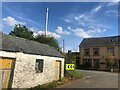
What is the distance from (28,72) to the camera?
1506cm

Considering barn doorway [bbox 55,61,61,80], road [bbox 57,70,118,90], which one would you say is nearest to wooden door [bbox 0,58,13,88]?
road [bbox 57,70,118,90]

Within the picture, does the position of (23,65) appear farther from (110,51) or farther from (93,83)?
(110,51)

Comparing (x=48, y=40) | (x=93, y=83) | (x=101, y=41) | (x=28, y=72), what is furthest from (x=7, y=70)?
(x=101, y=41)

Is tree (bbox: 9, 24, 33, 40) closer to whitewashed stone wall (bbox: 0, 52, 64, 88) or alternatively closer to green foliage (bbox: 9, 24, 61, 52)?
green foliage (bbox: 9, 24, 61, 52)

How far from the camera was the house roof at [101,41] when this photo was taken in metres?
45.9

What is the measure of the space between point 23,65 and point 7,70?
161cm

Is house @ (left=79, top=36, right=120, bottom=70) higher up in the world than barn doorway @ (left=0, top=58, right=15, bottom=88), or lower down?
higher up

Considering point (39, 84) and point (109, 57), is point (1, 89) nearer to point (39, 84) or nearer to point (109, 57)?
point (39, 84)

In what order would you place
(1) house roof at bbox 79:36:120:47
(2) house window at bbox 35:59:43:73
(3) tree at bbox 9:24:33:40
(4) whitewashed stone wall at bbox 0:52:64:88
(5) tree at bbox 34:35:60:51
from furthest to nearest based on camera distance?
(1) house roof at bbox 79:36:120:47, (3) tree at bbox 9:24:33:40, (5) tree at bbox 34:35:60:51, (2) house window at bbox 35:59:43:73, (4) whitewashed stone wall at bbox 0:52:64:88

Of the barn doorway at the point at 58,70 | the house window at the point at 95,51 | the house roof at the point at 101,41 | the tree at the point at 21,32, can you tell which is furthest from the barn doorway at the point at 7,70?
the house window at the point at 95,51

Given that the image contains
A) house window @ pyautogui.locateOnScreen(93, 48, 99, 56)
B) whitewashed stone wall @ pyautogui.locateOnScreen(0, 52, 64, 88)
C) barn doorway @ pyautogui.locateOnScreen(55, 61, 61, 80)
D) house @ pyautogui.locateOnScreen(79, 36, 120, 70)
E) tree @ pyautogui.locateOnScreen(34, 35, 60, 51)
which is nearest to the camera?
whitewashed stone wall @ pyautogui.locateOnScreen(0, 52, 64, 88)

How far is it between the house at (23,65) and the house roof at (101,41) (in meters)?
28.9

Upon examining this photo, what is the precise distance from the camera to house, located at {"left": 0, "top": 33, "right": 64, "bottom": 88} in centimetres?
1291

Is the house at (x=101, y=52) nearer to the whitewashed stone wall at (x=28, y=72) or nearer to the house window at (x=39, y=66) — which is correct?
the whitewashed stone wall at (x=28, y=72)
